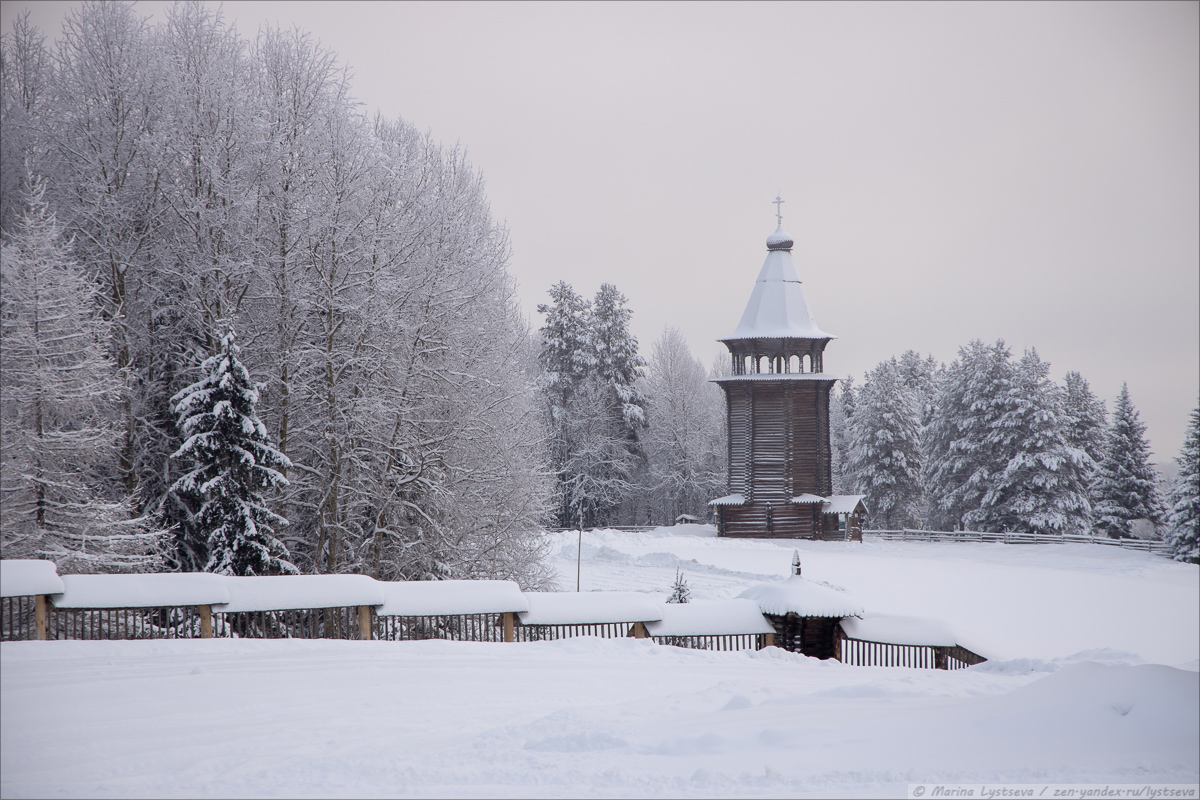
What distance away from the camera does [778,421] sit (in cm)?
3216

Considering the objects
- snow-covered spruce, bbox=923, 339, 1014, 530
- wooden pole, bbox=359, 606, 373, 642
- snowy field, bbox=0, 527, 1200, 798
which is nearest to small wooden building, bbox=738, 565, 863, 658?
snowy field, bbox=0, 527, 1200, 798

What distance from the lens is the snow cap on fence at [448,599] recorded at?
10.1 metres

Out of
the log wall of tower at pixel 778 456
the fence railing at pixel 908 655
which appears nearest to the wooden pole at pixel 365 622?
the fence railing at pixel 908 655

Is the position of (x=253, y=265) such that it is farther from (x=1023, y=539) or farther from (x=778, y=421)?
(x=1023, y=539)

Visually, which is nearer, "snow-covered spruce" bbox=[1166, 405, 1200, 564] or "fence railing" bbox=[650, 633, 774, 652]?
"fence railing" bbox=[650, 633, 774, 652]

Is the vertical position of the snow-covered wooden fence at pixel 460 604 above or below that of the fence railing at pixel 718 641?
above

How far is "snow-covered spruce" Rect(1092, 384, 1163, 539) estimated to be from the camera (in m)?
32.2

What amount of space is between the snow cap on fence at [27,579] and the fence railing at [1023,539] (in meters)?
26.6

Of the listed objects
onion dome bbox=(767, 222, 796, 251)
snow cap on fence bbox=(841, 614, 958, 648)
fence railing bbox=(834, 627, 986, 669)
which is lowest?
fence railing bbox=(834, 627, 986, 669)

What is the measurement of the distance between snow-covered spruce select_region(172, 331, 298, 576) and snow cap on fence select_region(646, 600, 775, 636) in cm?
658

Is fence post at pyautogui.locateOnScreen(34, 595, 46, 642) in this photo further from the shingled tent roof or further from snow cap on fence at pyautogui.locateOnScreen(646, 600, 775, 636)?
the shingled tent roof

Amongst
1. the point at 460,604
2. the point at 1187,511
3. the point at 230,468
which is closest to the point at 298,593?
the point at 460,604

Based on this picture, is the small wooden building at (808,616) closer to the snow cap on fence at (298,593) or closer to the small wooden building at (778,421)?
the snow cap on fence at (298,593)

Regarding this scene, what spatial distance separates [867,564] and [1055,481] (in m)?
14.9
